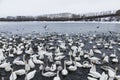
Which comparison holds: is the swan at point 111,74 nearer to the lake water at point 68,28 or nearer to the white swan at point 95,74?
the white swan at point 95,74

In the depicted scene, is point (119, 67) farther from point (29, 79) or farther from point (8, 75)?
point (8, 75)

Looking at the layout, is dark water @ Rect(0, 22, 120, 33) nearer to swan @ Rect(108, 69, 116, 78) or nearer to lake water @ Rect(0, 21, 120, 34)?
lake water @ Rect(0, 21, 120, 34)

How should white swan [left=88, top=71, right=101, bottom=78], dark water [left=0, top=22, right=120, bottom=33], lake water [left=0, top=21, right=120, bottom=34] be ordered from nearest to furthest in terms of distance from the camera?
white swan [left=88, top=71, right=101, bottom=78], lake water [left=0, top=21, right=120, bottom=34], dark water [left=0, top=22, right=120, bottom=33]

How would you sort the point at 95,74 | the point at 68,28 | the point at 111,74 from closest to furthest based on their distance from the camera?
the point at 95,74
the point at 111,74
the point at 68,28

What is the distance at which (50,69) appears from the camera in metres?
15.6

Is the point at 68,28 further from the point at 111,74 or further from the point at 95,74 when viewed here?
the point at 95,74

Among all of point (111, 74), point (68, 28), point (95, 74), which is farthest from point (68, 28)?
point (95, 74)

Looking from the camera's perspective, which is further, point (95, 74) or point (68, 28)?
point (68, 28)

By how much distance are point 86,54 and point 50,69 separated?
554cm

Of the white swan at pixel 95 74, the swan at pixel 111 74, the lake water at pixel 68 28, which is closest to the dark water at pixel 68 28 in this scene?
the lake water at pixel 68 28

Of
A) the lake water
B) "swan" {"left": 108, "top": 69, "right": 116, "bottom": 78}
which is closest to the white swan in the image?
"swan" {"left": 108, "top": 69, "right": 116, "bottom": 78}

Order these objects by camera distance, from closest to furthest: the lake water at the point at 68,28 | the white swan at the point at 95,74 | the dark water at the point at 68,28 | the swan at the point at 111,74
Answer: the white swan at the point at 95,74 → the swan at the point at 111,74 → the lake water at the point at 68,28 → the dark water at the point at 68,28

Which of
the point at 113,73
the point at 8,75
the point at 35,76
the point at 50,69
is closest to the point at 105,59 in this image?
the point at 113,73

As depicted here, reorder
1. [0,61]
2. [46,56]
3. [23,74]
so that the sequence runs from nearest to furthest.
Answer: [23,74]
[0,61]
[46,56]
